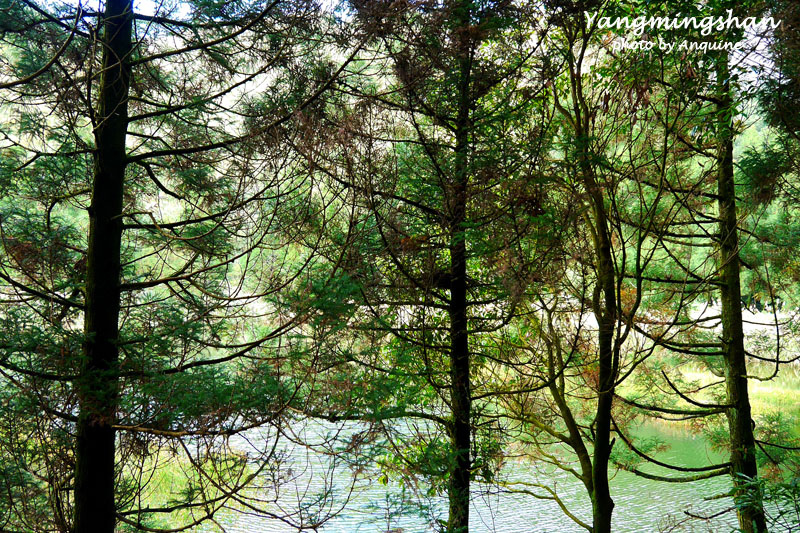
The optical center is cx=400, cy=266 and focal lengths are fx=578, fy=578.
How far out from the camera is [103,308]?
10.5 ft

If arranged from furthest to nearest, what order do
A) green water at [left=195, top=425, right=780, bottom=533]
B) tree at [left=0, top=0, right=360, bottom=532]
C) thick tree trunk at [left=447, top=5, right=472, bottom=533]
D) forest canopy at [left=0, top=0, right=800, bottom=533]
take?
green water at [left=195, top=425, right=780, bottom=533] → thick tree trunk at [left=447, top=5, right=472, bottom=533] → forest canopy at [left=0, top=0, right=800, bottom=533] → tree at [left=0, top=0, right=360, bottom=532]

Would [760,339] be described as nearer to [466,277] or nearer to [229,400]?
[466,277]

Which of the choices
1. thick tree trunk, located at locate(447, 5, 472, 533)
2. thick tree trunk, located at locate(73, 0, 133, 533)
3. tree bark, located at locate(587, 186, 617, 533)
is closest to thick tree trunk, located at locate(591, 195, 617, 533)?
tree bark, located at locate(587, 186, 617, 533)

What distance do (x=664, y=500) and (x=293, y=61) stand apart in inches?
424

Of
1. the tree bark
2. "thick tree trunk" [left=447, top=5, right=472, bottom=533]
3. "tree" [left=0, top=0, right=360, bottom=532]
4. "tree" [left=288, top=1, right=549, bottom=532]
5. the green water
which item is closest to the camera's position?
"tree" [left=0, top=0, right=360, bottom=532]

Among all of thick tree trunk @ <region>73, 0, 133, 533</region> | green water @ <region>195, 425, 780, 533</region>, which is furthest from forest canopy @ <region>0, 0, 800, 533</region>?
green water @ <region>195, 425, 780, 533</region>

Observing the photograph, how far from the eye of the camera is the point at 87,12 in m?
3.11

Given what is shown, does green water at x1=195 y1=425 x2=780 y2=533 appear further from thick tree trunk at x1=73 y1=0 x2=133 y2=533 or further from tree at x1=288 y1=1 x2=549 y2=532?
thick tree trunk at x1=73 y1=0 x2=133 y2=533

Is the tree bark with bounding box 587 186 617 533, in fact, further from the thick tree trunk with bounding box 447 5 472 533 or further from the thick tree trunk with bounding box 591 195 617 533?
the thick tree trunk with bounding box 447 5 472 533

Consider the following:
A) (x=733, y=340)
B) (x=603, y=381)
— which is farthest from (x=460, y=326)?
(x=733, y=340)

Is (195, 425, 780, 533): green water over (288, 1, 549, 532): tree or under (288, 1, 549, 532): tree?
under

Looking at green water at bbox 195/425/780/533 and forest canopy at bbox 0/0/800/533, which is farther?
green water at bbox 195/425/780/533

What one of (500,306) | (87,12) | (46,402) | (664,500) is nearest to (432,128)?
(500,306)

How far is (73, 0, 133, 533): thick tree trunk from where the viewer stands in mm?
2932
